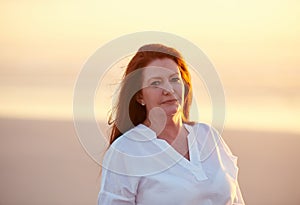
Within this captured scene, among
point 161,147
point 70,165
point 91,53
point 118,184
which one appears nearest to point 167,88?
point 161,147

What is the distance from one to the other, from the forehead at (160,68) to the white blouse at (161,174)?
132 mm

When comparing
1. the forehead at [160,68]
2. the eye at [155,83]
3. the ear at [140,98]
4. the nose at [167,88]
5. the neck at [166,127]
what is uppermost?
the forehead at [160,68]

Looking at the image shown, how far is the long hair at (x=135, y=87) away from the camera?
1257 mm

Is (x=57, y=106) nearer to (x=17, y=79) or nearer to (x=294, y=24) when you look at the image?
(x=17, y=79)

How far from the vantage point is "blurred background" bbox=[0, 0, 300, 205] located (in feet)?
8.15

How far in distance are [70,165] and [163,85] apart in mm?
1453

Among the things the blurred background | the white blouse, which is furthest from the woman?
the blurred background

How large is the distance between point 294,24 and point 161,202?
1.69 meters

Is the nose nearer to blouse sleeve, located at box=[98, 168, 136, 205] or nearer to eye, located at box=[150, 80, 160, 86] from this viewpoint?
eye, located at box=[150, 80, 160, 86]

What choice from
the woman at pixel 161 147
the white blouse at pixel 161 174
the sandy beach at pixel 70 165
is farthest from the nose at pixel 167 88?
the sandy beach at pixel 70 165

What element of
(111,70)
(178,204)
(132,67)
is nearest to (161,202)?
(178,204)

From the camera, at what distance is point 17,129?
2.59 meters

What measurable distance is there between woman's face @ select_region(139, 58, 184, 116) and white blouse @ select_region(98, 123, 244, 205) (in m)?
0.07

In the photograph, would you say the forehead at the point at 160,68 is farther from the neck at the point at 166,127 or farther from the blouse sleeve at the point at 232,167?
the blouse sleeve at the point at 232,167
